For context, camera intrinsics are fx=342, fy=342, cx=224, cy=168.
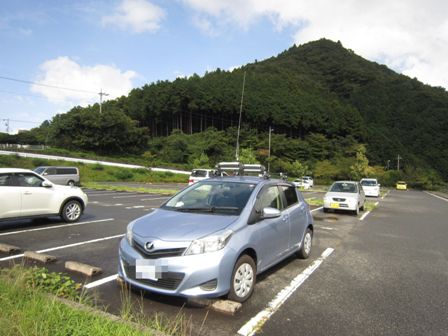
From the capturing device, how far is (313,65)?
354 ft

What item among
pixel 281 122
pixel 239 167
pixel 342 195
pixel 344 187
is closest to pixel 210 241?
pixel 239 167

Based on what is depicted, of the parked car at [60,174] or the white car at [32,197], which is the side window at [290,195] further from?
the parked car at [60,174]

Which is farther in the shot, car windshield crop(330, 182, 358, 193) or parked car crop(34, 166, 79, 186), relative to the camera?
parked car crop(34, 166, 79, 186)

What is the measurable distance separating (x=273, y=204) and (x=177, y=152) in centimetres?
5366

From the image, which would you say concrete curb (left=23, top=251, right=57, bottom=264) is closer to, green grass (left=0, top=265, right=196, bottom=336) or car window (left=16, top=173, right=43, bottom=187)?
green grass (left=0, top=265, right=196, bottom=336)

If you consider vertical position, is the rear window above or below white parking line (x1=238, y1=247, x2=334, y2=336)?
above

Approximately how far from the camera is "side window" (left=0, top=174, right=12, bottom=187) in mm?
7639

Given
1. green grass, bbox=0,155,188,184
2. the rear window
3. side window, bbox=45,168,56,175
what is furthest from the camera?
green grass, bbox=0,155,188,184

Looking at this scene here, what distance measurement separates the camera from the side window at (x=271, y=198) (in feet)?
16.2

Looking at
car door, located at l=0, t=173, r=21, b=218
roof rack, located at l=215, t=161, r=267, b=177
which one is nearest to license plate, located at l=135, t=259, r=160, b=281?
roof rack, located at l=215, t=161, r=267, b=177

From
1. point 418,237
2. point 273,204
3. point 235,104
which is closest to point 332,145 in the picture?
point 235,104

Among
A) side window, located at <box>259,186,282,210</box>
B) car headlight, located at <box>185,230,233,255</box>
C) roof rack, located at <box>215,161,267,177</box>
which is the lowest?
car headlight, located at <box>185,230,233,255</box>

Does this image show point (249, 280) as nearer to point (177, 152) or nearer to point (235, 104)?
point (177, 152)

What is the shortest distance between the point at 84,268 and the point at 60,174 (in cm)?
2182
